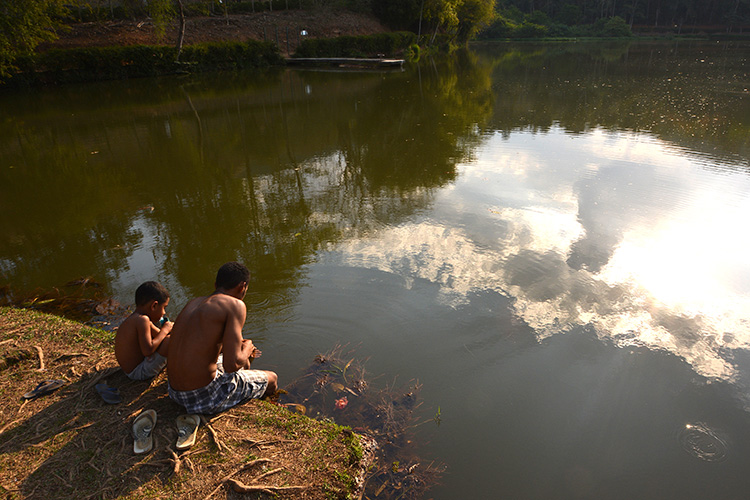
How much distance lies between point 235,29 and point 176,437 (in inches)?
1355

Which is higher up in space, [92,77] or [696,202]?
[92,77]

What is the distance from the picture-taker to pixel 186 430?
9.41 feet

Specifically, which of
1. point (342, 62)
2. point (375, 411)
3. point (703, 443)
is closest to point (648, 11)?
point (342, 62)

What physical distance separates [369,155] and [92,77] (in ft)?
62.7

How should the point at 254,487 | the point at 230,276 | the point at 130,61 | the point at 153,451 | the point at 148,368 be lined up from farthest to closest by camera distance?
the point at 130,61, the point at 148,368, the point at 230,276, the point at 153,451, the point at 254,487

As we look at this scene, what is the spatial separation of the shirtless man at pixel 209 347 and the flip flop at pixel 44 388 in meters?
1.01

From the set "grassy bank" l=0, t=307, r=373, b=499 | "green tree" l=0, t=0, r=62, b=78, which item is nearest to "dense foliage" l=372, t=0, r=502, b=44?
"green tree" l=0, t=0, r=62, b=78

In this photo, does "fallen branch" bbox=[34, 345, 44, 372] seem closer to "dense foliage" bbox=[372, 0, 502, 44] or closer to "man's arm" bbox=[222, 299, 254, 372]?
"man's arm" bbox=[222, 299, 254, 372]

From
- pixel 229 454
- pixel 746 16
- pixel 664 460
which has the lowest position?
pixel 664 460

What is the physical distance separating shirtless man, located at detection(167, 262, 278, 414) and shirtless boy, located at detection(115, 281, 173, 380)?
44cm

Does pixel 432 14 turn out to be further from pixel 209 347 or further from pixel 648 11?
pixel 648 11

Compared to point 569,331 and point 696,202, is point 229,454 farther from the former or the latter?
point 696,202

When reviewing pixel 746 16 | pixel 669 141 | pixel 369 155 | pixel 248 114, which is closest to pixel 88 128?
pixel 248 114

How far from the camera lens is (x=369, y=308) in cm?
480
